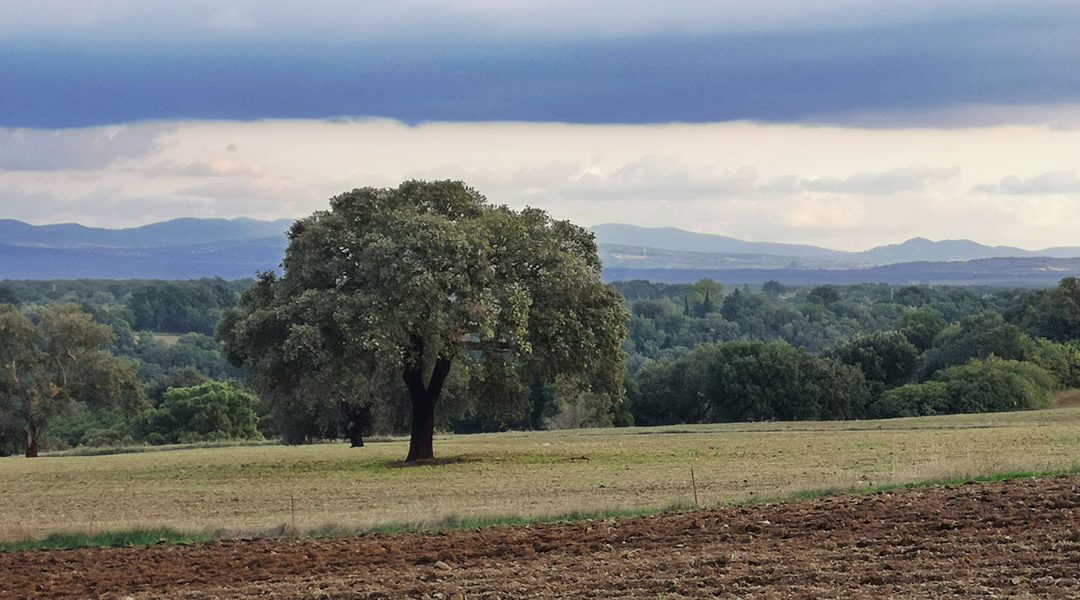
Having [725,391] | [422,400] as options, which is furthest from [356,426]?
[725,391]

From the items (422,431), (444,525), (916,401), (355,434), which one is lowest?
(916,401)

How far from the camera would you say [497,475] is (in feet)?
139

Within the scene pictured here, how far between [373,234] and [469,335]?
490 cm

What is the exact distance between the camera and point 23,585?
22469 millimetres

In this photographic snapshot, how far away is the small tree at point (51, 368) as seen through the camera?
80062 millimetres

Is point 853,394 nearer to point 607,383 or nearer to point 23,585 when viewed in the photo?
point 607,383

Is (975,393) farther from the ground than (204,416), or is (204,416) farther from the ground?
(975,393)

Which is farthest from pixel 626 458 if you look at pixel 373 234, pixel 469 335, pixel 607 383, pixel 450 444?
pixel 450 444

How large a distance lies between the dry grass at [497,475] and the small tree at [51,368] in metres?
16.4

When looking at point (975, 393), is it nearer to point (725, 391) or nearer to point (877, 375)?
point (725, 391)

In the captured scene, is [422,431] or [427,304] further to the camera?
[422,431]

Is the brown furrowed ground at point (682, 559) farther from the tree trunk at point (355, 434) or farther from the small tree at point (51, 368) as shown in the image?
the small tree at point (51, 368)

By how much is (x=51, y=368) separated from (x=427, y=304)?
43755 mm

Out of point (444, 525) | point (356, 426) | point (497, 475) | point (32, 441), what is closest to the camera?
point (444, 525)
